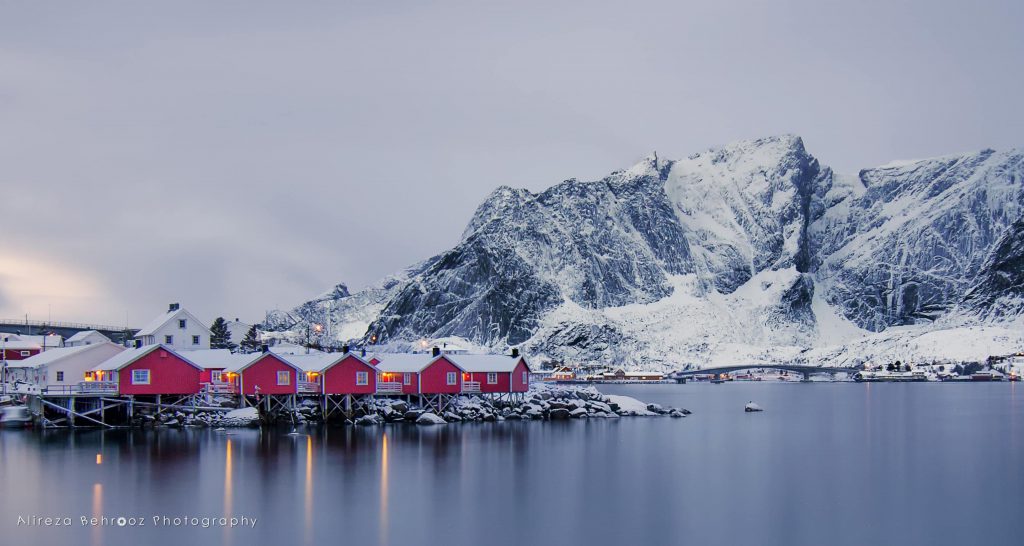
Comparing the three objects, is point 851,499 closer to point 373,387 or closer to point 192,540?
point 192,540

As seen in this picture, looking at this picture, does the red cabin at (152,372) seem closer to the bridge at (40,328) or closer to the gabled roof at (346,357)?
the gabled roof at (346,357)

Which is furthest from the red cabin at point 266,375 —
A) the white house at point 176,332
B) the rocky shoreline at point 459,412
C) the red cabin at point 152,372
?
the white house at point 176,332

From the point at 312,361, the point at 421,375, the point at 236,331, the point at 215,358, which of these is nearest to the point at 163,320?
the point at 215,358

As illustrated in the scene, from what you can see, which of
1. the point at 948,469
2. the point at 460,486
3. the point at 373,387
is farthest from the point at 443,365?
the point at 948,469

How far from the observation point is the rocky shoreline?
7862cm

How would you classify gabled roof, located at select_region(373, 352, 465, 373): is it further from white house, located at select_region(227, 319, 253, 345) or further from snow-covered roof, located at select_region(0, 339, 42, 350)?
white house, located at select_region(227, 319, 253, 345)

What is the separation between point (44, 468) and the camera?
54000 mm

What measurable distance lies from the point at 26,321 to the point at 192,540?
14138cm

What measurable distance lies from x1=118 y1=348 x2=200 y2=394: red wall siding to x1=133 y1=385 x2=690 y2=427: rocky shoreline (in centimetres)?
219

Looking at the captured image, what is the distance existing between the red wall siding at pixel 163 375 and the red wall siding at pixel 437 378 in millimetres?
20746

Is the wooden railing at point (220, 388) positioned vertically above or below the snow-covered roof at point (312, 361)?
below

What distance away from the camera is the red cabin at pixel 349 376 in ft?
272

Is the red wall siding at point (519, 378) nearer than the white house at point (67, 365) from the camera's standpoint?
No

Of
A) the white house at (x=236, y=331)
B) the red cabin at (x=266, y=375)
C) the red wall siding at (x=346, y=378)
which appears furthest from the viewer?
the white house at (x=236, y=331)
